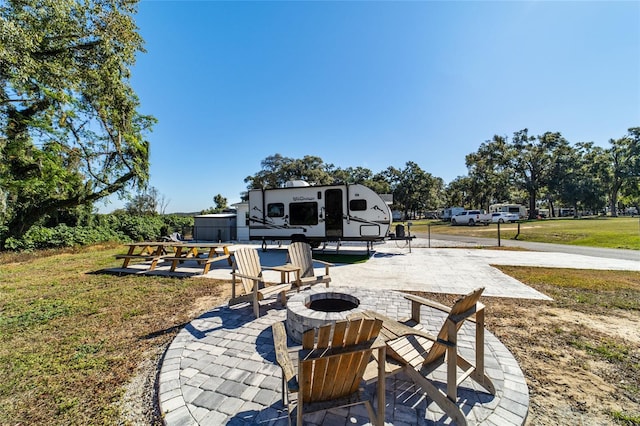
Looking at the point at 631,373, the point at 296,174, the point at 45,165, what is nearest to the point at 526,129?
the point at 296,174

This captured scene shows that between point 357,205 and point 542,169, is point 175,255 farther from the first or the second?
point 542,169

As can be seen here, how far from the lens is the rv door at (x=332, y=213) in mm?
10758

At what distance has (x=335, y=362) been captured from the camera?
1.61 metres

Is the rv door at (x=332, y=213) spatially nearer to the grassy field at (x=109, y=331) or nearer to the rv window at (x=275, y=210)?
the rv window at (x=275, y=210)

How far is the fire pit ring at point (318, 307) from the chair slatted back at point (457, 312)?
3.59 feet

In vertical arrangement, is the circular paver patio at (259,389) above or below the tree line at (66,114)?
below

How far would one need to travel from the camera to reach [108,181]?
12.6 m

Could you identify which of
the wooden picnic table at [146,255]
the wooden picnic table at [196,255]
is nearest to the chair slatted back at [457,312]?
the wooden picnic table at [196,255]

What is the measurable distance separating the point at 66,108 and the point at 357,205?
40.9ft

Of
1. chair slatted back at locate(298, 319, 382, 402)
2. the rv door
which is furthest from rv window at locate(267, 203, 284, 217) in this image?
chair slatted back at locate(298, 319, 382, 402)

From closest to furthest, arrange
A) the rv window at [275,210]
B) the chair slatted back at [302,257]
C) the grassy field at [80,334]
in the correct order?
the grassy field at [80,334] → the chair slatted back at [302,257] → the rv window at [275,210]

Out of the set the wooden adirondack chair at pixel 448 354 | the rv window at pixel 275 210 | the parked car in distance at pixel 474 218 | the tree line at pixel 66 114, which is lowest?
the wooden adirondack chair at pixel 448 354

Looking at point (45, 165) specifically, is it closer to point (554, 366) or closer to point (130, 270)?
point (130, 270)

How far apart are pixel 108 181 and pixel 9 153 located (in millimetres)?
3689
